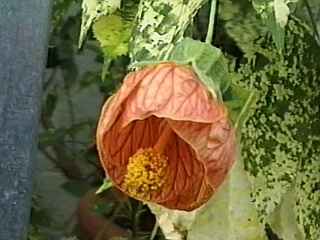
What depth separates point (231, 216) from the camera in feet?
2.64

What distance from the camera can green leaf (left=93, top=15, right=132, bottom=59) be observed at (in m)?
0.80

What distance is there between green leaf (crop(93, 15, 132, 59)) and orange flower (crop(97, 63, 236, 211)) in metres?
0.14

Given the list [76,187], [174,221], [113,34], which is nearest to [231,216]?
[174,221]

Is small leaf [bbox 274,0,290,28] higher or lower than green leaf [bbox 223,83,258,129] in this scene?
higher

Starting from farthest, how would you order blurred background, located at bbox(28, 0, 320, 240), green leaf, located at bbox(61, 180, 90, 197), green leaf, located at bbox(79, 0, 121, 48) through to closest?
1. green leaf, located at bbox(61, 180, 90, 197)
2. blurred background, located at bbox(28, 0, 320, 240)
3. green leaf, located at bbox(79, 0, 121, 48)

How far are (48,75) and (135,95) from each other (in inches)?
48.0

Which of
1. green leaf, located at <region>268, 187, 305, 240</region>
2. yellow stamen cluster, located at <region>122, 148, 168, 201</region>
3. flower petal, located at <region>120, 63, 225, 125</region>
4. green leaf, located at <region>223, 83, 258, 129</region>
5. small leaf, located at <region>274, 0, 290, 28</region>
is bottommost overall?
green leaf, located at <region>268, 187, 305, 240</region>

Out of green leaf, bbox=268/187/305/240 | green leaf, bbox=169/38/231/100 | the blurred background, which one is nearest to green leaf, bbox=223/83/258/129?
green leaf, bbox=169/38/231/100

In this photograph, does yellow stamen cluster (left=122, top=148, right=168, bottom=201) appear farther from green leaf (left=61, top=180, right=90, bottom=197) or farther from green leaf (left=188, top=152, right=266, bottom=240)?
green leaf (left=61, top=180, right=90, bottom=197)

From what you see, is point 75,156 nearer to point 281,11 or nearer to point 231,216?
point 231,216

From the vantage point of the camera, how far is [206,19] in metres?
0.93

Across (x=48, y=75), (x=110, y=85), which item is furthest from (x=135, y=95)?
(x=48, y=75)

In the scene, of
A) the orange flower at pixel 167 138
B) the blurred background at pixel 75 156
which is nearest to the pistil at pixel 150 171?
the orange flower at pixel 167 138

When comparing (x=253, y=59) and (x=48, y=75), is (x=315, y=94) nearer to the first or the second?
(x=253, y=59)
